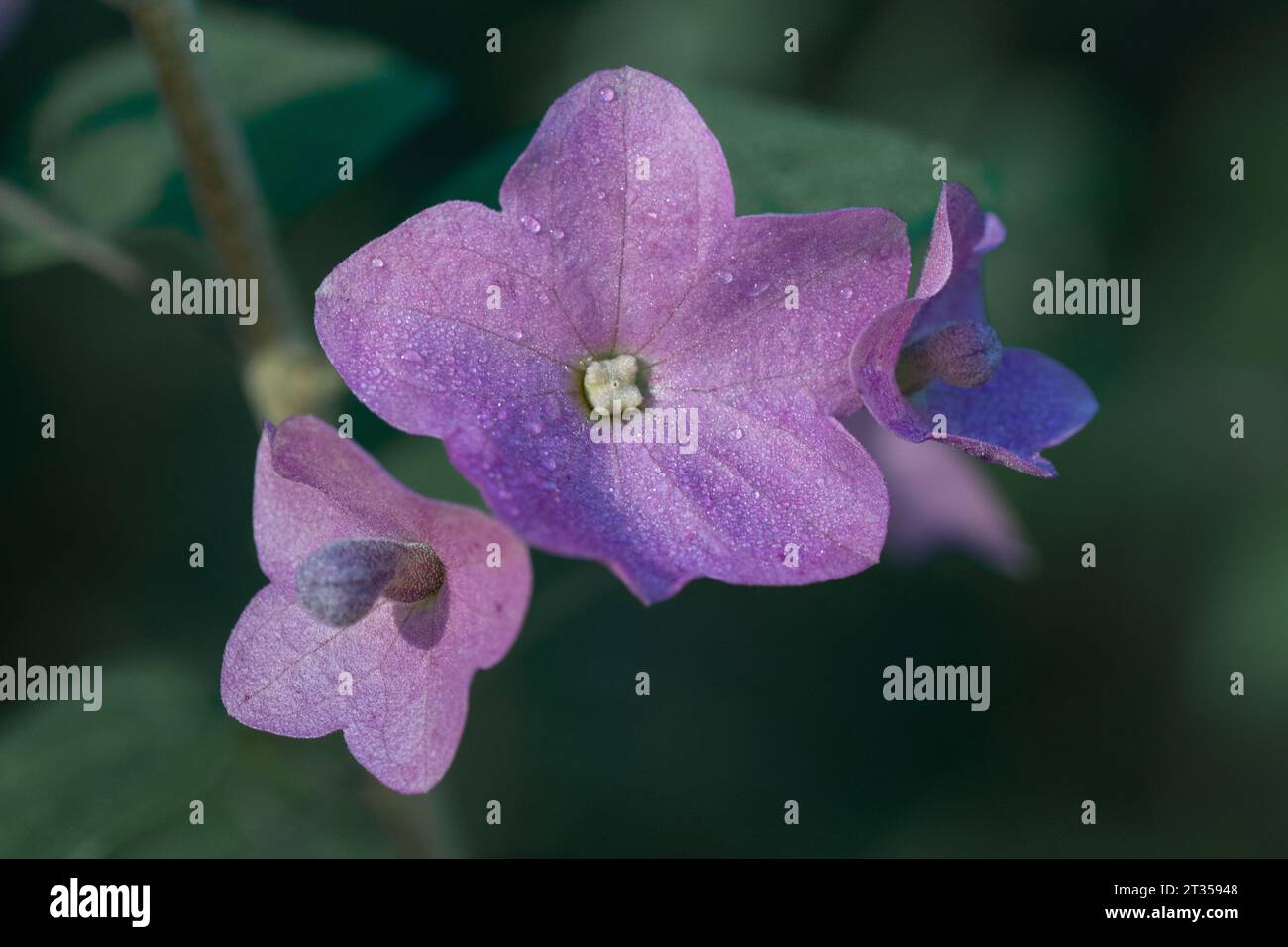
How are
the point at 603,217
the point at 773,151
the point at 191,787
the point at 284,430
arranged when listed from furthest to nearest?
the point at 191,787 < the point at 773,151 < the point at 603,217 < the point at 284,430

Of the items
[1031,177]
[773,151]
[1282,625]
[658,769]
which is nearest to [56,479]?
[658,769]

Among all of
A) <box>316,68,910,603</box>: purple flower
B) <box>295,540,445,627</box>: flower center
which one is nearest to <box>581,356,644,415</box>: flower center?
<box>316,68,910,603</box>: purple flower

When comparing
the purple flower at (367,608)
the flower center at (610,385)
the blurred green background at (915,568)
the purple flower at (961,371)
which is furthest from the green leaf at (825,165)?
the blurred green background at (915,568)

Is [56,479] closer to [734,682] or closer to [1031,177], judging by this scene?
[734,682]

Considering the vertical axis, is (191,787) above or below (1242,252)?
below

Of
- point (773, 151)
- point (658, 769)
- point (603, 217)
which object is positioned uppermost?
point (773, 151)

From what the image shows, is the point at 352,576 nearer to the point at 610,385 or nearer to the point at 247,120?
the point at 610,385
